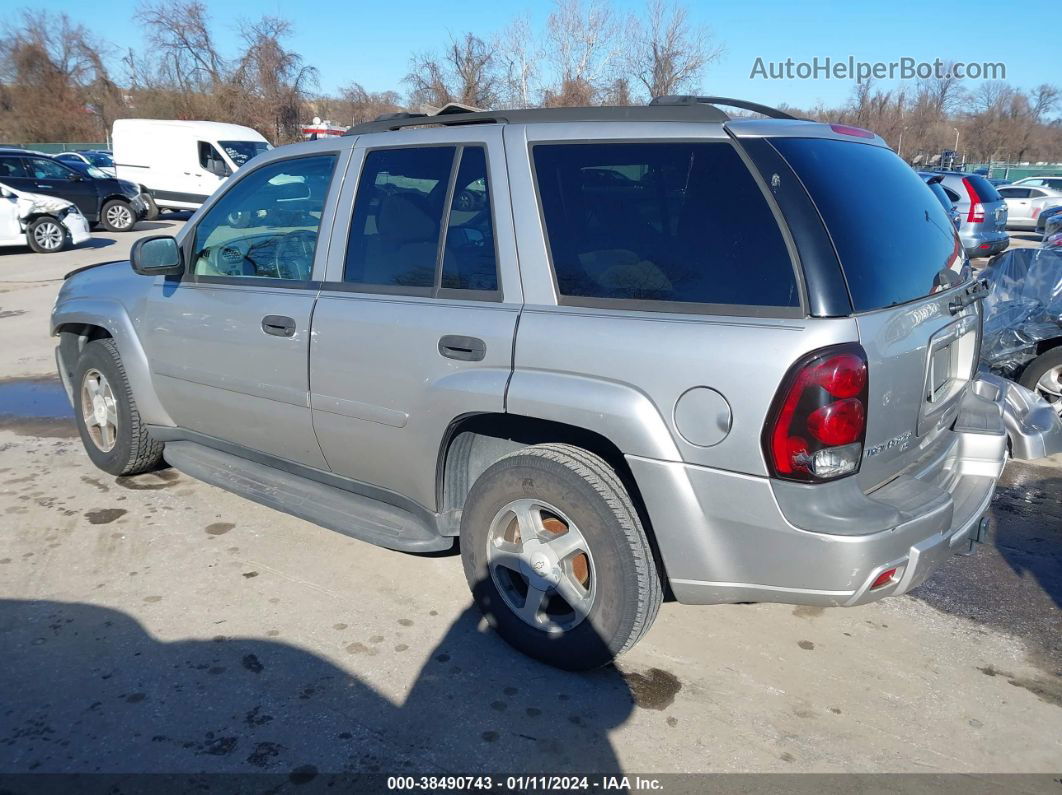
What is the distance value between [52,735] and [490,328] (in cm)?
201

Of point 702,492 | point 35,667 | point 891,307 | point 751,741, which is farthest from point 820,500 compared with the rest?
point 35,667

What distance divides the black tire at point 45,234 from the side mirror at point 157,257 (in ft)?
46.1

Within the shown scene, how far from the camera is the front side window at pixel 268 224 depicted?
3.82m

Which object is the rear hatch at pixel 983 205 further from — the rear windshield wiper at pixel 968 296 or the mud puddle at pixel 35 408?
the mud puddle at pixel 35 408

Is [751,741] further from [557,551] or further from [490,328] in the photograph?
[490,328]

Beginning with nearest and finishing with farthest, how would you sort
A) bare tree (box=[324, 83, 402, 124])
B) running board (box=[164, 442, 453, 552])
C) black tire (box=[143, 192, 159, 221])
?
running board (box=[164, 442, 453, 552]) → black tire (box=[143, 192, 159, 221]) → bare tree (box=[324, 83, 402, 124])

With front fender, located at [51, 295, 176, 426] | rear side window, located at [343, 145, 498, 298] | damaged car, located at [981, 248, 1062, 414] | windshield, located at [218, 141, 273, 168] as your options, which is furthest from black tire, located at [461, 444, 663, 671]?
windshield, located at [218, 141, 273, 168]

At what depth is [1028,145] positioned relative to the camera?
61.6 metres

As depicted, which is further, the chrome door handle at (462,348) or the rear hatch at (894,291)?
the chrome door handle at (462,348)

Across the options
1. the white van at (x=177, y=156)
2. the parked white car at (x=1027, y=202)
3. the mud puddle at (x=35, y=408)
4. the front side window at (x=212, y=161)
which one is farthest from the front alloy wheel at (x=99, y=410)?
the parked white car at (x=1027, y=202)

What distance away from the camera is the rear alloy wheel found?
234 inches

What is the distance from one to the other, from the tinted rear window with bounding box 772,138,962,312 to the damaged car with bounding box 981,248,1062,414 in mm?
3250

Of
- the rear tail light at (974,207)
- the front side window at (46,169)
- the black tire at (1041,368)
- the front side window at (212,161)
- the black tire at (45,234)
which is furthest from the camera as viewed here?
the front side window at (212,161)

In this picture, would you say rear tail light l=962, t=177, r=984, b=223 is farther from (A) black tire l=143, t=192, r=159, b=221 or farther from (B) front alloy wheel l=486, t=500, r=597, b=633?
(A) black tire l=143, t=192, r=159, b=221
